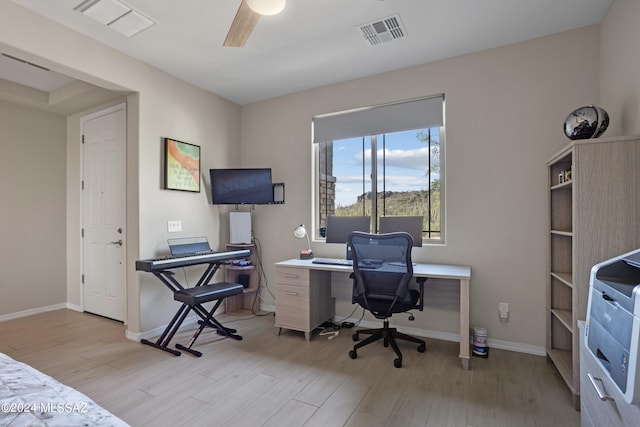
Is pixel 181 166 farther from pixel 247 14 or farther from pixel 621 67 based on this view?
pixel 621 67

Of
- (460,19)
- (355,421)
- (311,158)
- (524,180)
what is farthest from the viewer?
(311,158)

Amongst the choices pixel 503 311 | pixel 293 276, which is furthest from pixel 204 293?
pixel 503 311

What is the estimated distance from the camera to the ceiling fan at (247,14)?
1773 millimetres

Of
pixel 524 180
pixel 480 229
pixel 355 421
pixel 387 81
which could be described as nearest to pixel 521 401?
pixel 355 421

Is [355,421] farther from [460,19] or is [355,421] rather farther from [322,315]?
[460,19]

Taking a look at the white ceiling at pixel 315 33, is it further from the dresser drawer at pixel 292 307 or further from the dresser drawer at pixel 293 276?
the dresser drawer at pixel 292 307

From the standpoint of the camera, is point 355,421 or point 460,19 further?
point 460,19

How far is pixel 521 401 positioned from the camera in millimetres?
2043

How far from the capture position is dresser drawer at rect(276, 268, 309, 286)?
312 cm

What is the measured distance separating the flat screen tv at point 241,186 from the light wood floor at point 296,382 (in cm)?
151

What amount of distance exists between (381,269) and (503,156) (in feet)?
4.95

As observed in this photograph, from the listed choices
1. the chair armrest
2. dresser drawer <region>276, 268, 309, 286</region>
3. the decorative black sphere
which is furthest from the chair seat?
the decorative black sphere

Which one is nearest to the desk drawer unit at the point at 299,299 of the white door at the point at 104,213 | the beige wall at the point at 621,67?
the white door at the point at 104,213

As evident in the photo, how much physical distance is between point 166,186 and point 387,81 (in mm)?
2567
